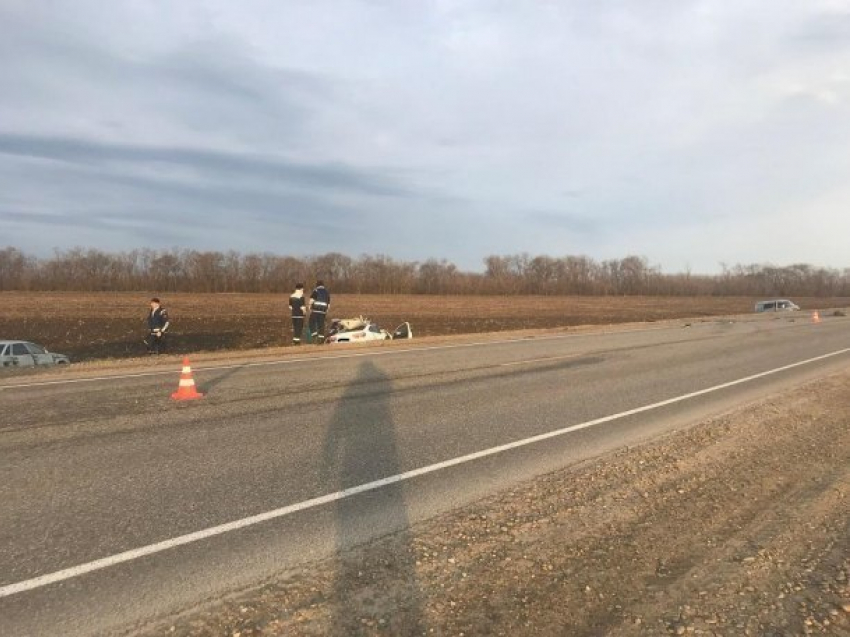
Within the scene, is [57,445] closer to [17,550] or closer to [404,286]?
[17,550]

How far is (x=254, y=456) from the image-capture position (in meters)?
5.89

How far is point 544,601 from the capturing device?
3350mm

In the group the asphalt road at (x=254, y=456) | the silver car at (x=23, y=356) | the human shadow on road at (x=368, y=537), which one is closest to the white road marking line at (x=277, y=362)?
the asphalt road at (x=254, y=456)

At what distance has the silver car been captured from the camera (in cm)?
1980

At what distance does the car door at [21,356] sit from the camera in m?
20.0

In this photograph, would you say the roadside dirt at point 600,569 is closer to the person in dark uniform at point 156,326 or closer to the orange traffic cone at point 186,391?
the orange traffic cone at point 186,391

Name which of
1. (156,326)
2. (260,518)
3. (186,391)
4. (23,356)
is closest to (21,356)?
(23,356)

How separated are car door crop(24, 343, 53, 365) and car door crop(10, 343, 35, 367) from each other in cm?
12

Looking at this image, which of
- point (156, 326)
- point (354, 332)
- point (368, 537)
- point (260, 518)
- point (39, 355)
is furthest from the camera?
point (354, 332)

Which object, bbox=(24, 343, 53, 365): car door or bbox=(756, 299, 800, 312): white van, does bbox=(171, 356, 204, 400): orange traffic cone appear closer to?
bbox=(24, 343, 53, 365): car door

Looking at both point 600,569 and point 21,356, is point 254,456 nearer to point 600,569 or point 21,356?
point 600,569

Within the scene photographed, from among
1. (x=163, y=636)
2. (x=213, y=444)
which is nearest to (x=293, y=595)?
(x=163, y=636)

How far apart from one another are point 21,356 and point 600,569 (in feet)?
72.4

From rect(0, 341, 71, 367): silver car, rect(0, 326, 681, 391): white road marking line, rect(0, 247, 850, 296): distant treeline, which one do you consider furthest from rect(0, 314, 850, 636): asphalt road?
rect(0, 247, 850, 296): distant treeline
